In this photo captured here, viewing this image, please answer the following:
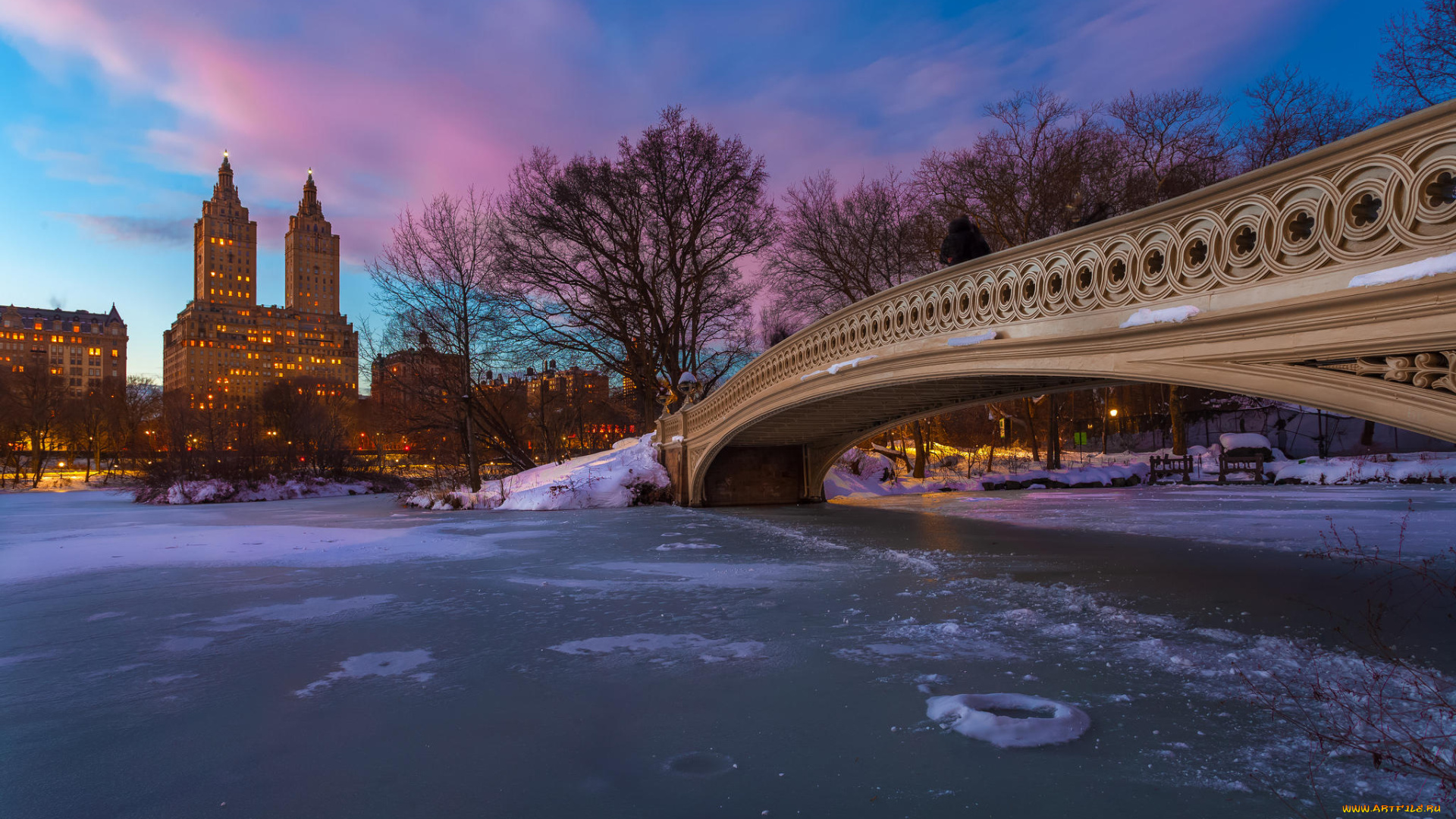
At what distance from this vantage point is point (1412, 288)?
3.94 meters

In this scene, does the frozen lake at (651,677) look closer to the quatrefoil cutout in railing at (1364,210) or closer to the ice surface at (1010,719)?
the ice surface at (1010,719)

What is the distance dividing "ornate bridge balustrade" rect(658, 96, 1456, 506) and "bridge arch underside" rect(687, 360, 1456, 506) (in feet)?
0.06

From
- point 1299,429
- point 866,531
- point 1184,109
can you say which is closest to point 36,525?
point 866,531

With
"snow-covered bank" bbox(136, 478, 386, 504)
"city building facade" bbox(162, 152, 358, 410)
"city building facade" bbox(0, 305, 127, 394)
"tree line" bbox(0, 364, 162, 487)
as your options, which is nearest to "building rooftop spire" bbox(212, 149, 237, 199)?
"city building facade" bbox(162, 152, 358, 410)

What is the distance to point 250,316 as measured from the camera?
13812 centimetres

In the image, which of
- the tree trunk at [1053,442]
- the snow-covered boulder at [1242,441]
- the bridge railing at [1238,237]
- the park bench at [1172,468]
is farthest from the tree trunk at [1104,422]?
the bridge railing at [1238,237]

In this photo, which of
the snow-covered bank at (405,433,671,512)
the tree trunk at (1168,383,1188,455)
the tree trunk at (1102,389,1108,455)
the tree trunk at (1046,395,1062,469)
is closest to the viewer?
the snow-covered bank at (405,433,671,512)

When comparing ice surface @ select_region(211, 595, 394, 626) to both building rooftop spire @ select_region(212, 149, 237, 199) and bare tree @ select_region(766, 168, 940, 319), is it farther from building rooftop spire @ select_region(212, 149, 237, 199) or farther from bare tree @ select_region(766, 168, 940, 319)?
building rooftop spire @ select_region(212, 149, 237, 199)

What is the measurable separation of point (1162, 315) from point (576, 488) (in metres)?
14.0

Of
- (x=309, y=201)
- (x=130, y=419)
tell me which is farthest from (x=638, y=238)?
(x=309, y=201)

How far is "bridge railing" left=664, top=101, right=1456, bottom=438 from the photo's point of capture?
13.2 ft

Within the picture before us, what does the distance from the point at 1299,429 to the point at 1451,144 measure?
94.9ft

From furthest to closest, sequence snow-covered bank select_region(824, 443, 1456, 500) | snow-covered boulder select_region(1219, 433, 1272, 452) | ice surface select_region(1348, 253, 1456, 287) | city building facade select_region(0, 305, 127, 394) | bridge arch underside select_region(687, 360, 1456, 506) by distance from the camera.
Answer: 1. city building facade select_region(0, 305, 127, 394)
2. snow-covered boulder select_region(1219, 433, 1272, 452)
3. snow-covered bank select_region(824, 443, 1456, 500)
4. bridge arch underside select_region(687, 360, 1456, 506)
5. ice surface select_region(1348, 253, 1456, 287)

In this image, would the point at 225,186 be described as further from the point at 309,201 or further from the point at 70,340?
the point at 70,340
